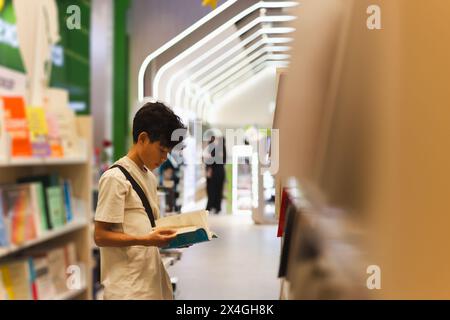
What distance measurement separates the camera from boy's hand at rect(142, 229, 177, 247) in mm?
953

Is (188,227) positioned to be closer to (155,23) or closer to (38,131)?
(155,23)

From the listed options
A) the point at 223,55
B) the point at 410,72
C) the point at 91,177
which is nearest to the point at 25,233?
the point at 91,177

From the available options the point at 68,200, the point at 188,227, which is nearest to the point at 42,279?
the point at 68,200

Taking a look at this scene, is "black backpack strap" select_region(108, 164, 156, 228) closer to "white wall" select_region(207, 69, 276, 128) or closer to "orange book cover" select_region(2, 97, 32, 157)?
"white wall" select_region(207, 69, 276, 128)

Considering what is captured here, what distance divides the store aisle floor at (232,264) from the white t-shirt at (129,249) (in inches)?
1.8

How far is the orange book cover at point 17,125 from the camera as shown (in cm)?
189

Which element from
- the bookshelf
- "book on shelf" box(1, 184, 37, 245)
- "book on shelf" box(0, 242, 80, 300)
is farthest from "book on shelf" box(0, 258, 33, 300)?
the bookshelf

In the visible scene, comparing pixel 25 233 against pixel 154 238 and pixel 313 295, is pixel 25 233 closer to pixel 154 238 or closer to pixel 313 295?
pixel 154 238

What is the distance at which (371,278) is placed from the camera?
3.15 feet

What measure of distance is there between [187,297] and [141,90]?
449 millimetres

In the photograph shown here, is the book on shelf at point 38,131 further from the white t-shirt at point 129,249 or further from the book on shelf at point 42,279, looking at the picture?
the white t-shirt at point 129,249

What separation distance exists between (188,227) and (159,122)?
0.22 metres

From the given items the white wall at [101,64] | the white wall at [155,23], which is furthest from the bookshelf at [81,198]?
the white wall at [155,23]

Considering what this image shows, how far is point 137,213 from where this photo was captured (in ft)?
3.27
